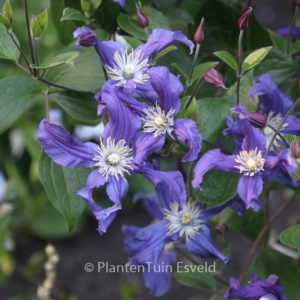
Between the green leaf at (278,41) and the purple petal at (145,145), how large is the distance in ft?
0.87

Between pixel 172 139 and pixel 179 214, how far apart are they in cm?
15

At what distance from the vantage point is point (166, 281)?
91 cm

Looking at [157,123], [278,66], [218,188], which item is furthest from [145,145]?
[278,66]

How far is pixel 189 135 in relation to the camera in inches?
24.0

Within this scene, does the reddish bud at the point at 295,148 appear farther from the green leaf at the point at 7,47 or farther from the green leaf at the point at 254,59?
the green leaf at the point at 7,47

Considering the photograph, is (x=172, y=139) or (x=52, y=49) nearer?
(x=172, y=139)

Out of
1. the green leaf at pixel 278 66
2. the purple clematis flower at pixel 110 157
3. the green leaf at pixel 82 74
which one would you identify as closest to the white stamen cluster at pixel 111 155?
the purple clematis flower at pixel 110 157

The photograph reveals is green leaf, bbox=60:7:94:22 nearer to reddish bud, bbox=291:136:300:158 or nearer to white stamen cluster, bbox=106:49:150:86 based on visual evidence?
white stamen cluster, bbox=106:49:150:86

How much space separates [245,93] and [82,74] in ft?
0.67

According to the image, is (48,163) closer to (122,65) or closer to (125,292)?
(122,65)

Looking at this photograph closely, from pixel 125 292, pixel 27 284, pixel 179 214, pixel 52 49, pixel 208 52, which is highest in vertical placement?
pixel 208 52

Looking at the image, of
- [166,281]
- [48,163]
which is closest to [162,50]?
[48,163]

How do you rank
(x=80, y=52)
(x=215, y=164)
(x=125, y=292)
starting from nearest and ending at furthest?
(x=215, y=164), (x=80, y=52), (x=125, y=292)

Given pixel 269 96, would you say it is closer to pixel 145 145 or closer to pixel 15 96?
pixel 145 145
